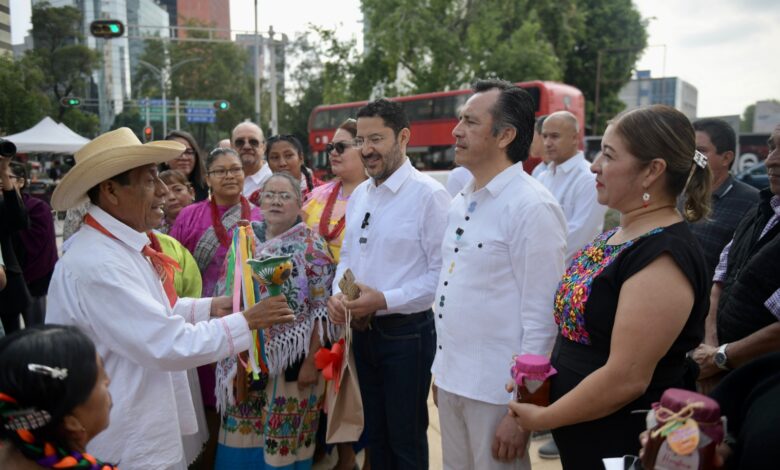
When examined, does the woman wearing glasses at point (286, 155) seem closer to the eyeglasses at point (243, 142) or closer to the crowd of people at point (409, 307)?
the eyeglasses at point (243, 142)

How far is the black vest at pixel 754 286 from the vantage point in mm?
2209

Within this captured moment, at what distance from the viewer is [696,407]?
1300mm

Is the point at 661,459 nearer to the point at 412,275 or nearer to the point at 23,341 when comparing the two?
the point at 23,341

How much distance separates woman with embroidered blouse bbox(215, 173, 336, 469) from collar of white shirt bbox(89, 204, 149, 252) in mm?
903

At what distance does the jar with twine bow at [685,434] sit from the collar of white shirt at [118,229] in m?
1.82

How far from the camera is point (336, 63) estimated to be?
22.7 m

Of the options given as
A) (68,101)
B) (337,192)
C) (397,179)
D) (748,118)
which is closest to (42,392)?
(397,179)

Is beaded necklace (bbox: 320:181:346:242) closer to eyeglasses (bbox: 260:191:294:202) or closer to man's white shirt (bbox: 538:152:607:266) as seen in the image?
eyeglasses (bbox: 260:191:294:202)

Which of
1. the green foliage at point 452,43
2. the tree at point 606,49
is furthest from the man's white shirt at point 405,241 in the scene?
the tree at point 606,49

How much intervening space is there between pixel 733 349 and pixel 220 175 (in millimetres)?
2969

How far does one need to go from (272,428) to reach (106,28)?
1255cm

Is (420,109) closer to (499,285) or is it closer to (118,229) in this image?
(499,285)

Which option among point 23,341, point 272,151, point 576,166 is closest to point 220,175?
point 272,151

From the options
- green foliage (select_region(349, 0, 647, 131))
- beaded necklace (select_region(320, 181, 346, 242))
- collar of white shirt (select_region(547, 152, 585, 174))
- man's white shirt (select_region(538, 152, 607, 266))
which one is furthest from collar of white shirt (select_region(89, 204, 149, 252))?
green foliage (select_region(349, 0, 647, 131))
